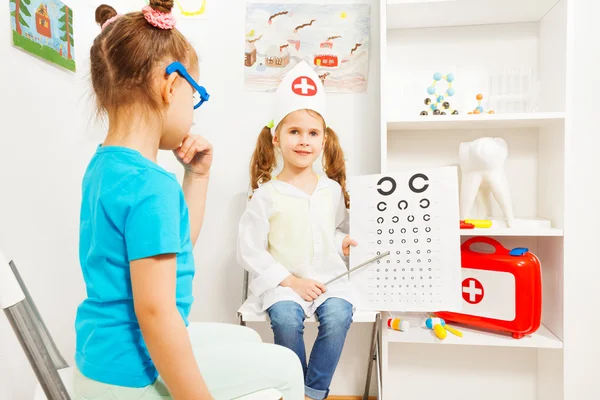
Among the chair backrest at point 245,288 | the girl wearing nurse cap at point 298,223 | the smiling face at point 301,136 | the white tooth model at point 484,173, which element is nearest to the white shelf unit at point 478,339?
the girl wearing nurse cap at point 298,223

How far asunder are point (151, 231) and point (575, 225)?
142 centimetres

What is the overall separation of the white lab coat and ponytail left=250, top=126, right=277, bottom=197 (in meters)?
0.10

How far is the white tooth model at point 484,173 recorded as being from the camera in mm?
1358

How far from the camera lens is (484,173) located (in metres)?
1.38

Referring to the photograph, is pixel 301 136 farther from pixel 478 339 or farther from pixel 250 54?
pixel 478 339

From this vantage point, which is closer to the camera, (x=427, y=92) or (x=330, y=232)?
(x=330, y=232)

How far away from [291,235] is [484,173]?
612 millimetres

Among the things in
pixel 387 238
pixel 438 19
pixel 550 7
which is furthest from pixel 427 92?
pixel 387 238

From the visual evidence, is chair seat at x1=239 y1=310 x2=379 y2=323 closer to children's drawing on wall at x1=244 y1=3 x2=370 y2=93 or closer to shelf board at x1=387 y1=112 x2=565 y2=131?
shelf board at x1=387 y1=112 x2=565 y2=131

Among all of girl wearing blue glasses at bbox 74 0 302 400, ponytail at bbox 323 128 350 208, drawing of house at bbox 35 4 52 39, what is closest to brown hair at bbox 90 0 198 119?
girl wearing blue glasses at bbox 74 0 302 400

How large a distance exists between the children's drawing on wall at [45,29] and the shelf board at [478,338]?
1.18 m

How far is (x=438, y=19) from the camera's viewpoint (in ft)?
4.92

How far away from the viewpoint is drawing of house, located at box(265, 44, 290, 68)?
1.59 m

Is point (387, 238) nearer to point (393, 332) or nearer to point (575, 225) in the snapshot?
point (393, 332)
